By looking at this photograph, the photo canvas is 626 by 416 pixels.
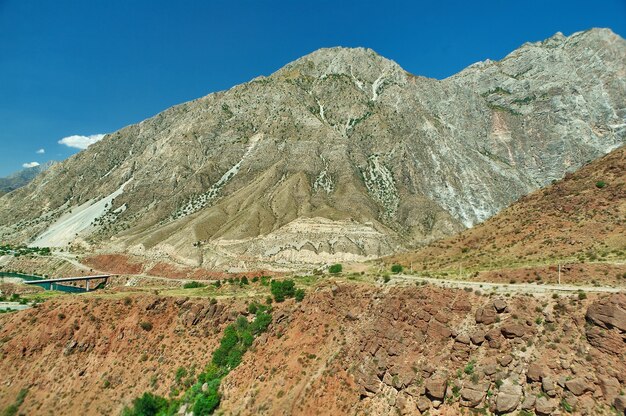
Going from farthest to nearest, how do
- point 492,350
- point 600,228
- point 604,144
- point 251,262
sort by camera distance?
point 604,144, point 251,262, point 600,228, point 492,350

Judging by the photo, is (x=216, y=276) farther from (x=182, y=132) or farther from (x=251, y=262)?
(x=182, y=132)

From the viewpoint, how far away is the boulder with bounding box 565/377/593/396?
1983cm

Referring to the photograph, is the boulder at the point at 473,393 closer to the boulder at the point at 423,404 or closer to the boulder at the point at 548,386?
the boulder at the point at 423,404

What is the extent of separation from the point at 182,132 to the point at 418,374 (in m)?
159

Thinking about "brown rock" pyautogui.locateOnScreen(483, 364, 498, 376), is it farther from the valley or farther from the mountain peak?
the mountain peak

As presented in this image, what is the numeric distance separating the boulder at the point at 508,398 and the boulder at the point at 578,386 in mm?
2182

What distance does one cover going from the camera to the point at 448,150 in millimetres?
151000

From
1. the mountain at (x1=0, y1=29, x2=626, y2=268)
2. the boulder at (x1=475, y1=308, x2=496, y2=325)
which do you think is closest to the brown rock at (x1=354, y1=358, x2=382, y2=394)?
the boulder at (x1=475, y1=308, x2=496, y2=325)

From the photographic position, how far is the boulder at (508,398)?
819 inches

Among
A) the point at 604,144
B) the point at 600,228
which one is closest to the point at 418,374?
the point at 600,228

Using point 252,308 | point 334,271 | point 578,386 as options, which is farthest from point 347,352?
point 334,271

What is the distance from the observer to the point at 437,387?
23.2m

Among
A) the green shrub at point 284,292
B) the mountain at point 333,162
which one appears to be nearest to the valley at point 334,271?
the green shrub at point 284,292

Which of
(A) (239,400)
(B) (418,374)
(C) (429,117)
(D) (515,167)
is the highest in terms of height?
(C) (429,117)
